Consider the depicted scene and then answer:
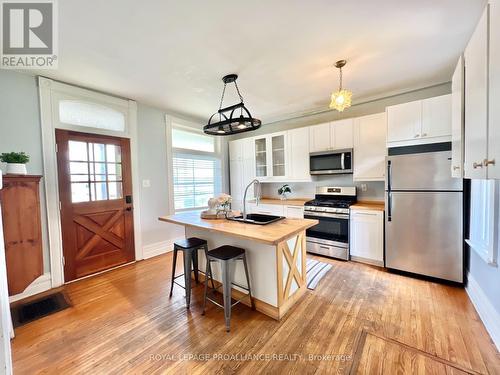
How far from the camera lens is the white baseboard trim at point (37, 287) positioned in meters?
2.43

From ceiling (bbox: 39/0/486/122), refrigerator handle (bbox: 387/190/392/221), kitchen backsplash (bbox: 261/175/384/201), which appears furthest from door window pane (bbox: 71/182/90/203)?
refrigerator handle (bbox: 387/190/392/221)

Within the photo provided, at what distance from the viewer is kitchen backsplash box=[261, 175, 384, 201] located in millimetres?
3559

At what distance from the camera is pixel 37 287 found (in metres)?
2.57

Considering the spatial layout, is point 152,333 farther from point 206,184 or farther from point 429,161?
point 429,161

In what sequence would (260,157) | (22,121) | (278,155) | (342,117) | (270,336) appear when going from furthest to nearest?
(260,157) < (278,155) < (342,117) < (22,121) < (270,336)

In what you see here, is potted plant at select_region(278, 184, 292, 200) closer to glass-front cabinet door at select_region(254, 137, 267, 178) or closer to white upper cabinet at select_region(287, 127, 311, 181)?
white upper cabinet at select_region(287, 127, 311, 181)

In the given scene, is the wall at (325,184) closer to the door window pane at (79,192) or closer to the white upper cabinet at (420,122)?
the white upper cabinet at (420,122)

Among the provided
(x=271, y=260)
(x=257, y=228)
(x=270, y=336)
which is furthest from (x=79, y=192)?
(x=270, y=336)

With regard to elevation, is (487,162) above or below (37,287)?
above

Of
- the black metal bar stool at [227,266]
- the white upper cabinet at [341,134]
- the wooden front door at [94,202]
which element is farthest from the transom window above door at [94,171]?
the white upper cabinet at [341,134]

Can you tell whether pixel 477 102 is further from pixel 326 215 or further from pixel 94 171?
pixel 94 171

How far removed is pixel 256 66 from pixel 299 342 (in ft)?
9.16

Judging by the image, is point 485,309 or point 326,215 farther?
point 326,215

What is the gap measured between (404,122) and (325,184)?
5.19 ft
